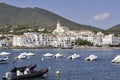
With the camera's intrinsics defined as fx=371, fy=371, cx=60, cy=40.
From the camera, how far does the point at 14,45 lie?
195750mm

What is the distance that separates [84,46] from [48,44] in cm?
2181

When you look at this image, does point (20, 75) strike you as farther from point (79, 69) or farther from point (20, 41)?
point (20, 41)

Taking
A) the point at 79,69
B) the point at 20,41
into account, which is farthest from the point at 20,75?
the point at 20,41

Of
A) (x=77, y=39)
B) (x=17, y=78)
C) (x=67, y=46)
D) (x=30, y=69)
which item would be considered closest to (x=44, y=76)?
(x=30, y=69)

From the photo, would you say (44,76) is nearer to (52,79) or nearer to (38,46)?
(52,79)

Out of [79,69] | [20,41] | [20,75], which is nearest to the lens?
[20,75]

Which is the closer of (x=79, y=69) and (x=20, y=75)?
(x=20, y=75)

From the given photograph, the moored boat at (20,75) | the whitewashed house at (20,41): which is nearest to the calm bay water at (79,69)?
the moored boat at (20,75)

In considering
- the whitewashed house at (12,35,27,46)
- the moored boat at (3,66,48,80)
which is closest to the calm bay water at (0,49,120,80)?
the moored boat at (3,66,48,80)

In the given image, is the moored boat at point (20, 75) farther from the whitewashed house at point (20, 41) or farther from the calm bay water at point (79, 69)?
the whitewashed house at point (20, 41)

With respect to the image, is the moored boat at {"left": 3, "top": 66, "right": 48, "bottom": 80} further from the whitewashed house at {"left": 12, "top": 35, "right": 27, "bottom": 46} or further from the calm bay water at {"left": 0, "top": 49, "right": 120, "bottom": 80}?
the whitewashed house at {"left": 12, "top": 35, "right": 27, "bottom": 46}

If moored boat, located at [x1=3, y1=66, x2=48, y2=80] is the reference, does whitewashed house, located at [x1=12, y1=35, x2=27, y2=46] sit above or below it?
above

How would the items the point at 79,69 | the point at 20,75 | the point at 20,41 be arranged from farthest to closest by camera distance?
the point at 20,41 < the point at 79,69 < the point at 20,75

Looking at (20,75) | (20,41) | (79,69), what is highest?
(20,41)
